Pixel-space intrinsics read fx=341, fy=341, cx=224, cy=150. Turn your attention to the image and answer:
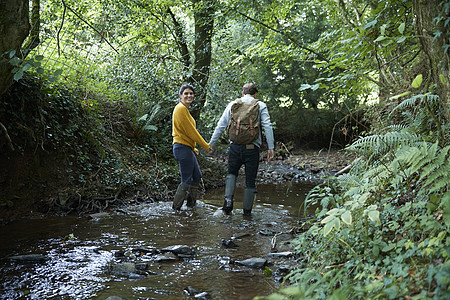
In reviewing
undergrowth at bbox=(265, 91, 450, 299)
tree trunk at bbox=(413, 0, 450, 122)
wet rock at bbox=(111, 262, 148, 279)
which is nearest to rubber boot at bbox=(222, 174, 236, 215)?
undergrowth at bbox=(265, 91, 450, 299)

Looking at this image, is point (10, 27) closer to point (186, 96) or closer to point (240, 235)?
point (186, 96)

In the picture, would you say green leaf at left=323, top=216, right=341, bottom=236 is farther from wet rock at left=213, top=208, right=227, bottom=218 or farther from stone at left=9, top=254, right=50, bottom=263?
wet rock at left=213, top=208, right=227, bottom=218

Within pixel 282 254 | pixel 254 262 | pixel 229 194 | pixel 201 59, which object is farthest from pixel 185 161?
pixel 201 59

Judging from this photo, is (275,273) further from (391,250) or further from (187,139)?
(187,139)

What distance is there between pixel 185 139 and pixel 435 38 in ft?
14.6

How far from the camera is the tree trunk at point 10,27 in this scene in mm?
4824

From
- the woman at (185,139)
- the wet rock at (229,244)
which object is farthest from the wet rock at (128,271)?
the woman at (185,139)

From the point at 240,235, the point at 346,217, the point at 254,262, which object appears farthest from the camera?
the point at 240,235

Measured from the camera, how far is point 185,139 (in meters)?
6.68

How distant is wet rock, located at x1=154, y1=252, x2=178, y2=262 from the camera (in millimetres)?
3985

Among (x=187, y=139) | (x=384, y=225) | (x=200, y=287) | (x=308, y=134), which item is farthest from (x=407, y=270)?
(x=308, y=134)

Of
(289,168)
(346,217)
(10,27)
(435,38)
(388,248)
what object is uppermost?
(10,27)

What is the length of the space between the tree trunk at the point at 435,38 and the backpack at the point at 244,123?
302 centimetres

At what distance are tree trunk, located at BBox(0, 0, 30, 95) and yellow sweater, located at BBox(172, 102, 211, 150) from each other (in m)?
2.72
